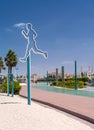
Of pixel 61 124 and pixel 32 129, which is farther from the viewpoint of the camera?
pixel 61 124

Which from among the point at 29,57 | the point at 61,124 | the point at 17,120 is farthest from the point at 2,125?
the point at 29,57

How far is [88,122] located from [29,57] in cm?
735

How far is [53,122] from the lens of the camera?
1062cm

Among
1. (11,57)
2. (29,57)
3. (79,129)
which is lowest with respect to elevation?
(79,129)

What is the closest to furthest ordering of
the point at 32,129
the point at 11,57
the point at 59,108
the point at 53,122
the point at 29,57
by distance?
the point at 32,129 < the point at 53,122 < the point at 59,108 < the point at 29,57 < the point at 11,57

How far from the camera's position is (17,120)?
35.8ft

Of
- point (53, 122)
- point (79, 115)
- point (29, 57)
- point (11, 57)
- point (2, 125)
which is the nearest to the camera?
point (2, 125)

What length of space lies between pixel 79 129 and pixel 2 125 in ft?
7.32

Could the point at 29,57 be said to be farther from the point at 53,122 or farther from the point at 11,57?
the point at 11,57

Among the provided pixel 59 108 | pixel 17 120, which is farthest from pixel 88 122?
pixel 59 108

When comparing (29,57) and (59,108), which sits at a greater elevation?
(29,57)

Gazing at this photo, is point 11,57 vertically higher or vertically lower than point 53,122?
higher

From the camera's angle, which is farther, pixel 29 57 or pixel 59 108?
pixel 29 57

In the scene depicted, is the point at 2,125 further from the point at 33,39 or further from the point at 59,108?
the point at 33,39
